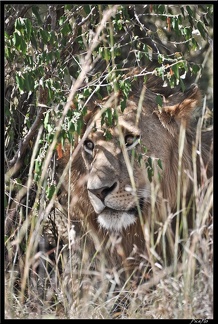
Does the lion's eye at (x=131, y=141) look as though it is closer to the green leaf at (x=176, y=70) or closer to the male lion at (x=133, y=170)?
the male lion at (x=133, y=170)

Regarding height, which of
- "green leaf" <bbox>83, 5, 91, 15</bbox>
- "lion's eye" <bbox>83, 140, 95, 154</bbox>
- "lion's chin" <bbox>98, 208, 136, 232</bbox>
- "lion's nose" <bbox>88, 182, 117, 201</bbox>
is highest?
"green leaf" <bbox>83, 5, 91, 15</bbox>

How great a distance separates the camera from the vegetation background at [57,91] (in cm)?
370

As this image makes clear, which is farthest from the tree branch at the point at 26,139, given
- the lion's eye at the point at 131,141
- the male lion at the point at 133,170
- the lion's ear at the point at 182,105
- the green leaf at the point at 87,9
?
the lion's ear at the point at 182,105

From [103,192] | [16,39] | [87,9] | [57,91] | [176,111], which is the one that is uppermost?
[87,9]

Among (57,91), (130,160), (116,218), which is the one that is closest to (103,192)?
(116,218)

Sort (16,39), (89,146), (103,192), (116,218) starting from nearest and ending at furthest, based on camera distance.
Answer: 1. (16,39)
2. (103,192)
3. (116,218)
4. (89,146)

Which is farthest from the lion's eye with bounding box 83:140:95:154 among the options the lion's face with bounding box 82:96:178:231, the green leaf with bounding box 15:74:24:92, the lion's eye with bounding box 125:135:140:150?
the green leaf with bounding box 15:74:24:92

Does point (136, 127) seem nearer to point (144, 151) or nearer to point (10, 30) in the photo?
point (144, 151)

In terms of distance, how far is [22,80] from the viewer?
4.25 m

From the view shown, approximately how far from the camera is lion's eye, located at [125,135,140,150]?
16.0ft

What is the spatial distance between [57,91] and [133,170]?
0.78m

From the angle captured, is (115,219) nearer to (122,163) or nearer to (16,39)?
(122,163)

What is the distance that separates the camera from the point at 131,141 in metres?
4.93

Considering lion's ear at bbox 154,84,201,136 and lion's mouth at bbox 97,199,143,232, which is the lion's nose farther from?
lion's ear at bbox 154,84,201,136
